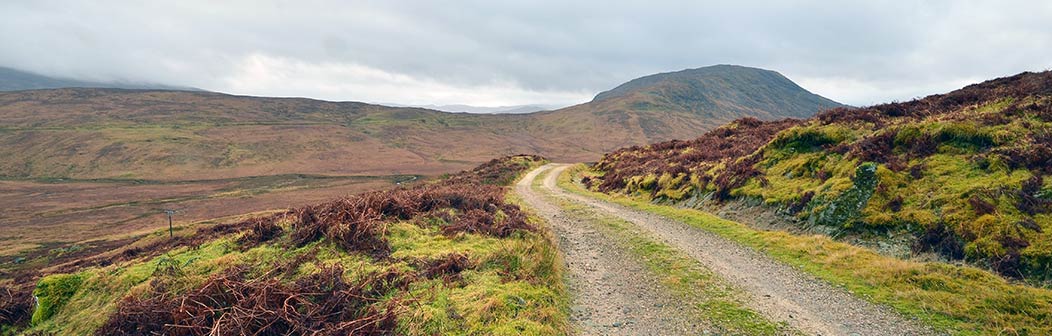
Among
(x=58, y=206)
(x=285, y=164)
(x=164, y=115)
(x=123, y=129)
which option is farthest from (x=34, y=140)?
(x=58, y=206)

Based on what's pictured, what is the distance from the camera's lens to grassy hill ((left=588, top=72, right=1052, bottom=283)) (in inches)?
410

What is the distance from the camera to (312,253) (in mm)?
10594

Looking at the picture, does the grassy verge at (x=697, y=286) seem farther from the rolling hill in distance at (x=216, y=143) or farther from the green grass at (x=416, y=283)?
the rolling hill in distance at (x=216, y=143)

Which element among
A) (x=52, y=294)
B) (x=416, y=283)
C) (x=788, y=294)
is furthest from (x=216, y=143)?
(x=788, y=294)

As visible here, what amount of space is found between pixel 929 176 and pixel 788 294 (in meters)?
8.34

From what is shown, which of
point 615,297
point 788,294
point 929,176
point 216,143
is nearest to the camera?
point 788,294

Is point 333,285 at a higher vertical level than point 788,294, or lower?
lower

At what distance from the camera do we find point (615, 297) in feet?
32.8

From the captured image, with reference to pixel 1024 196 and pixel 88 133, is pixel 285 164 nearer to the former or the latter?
pixel 88 133

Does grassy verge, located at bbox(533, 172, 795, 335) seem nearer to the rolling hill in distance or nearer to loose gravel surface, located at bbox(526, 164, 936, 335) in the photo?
loose gravel surface, located at bbox(526, 164, 936, 335)

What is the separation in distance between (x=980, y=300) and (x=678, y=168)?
1892 centimetres

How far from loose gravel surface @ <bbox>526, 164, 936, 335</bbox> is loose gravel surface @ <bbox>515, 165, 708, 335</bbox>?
23cm

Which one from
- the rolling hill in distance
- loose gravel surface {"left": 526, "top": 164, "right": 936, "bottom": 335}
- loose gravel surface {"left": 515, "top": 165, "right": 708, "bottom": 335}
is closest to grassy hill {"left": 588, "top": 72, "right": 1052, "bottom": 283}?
loose gravel surface {"left": 526, "top": 164, "right": 936, "bottom": 335}

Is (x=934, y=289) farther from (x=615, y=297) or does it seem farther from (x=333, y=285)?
(x=333, y=285)
